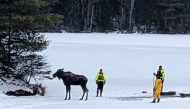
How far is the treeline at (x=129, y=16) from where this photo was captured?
2977 inches

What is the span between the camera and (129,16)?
80.9m

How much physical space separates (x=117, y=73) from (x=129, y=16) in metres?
52.3

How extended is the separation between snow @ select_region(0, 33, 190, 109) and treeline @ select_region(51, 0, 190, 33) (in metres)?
27.6

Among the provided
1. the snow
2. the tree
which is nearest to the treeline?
the snow

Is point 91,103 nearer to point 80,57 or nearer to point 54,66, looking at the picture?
point 54,66

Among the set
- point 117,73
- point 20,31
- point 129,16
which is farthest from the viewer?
point 129,16

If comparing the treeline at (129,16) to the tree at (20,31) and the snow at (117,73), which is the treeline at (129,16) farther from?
the tree at (20,31)

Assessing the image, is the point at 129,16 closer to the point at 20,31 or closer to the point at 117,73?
the point at 117,73

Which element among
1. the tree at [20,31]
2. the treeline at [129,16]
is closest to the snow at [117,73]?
the tree at [20,31]

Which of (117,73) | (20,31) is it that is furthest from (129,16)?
(20,31)

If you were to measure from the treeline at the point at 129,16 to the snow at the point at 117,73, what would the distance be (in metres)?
27.6

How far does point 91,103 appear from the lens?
17188mm

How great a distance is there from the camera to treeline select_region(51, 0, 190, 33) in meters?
75.6

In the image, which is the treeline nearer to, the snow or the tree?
the snow
